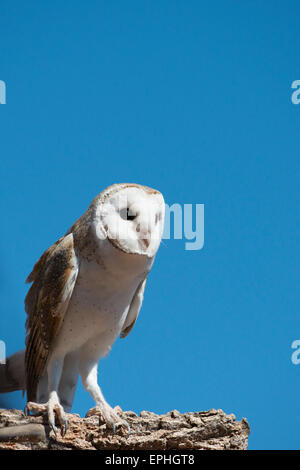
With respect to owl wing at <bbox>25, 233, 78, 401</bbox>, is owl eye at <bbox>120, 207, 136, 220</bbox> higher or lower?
higher

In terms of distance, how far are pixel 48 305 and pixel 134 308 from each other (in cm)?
47

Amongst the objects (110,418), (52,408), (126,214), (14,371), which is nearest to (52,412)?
(52,408)

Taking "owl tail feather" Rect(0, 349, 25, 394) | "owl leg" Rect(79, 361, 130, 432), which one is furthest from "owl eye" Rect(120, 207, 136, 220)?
"owl tail feather" Rect(0, 349, 25, 394)

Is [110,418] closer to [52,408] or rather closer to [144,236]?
[52,408]

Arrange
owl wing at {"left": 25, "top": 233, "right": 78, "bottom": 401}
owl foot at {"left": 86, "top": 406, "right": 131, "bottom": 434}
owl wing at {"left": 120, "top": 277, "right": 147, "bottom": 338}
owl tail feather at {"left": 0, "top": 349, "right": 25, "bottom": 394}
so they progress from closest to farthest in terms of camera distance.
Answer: owl foot at {"left": 86, "top": 406, "right": 131, "bottom": 434} → owl wing at {"left": 25, "top": 233, "right": 78, "bottom": 401} → owl wing at {"left": 120, "top": 277, "right": 147, "bottom": 338} → owl tail feather at {"left": 0, "top": 349, "right": 25, "bottom": 394}

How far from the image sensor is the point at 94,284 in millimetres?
2832

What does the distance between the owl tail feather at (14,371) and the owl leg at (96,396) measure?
1.27 ft

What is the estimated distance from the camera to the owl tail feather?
325 centimetres

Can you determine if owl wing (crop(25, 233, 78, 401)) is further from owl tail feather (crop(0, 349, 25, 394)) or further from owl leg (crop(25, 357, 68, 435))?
owl tail feather (crop(0, 349, 25, 394))

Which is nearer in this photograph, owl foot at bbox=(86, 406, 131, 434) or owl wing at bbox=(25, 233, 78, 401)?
owl foot at bbox=(86, 406, 131, 434)
